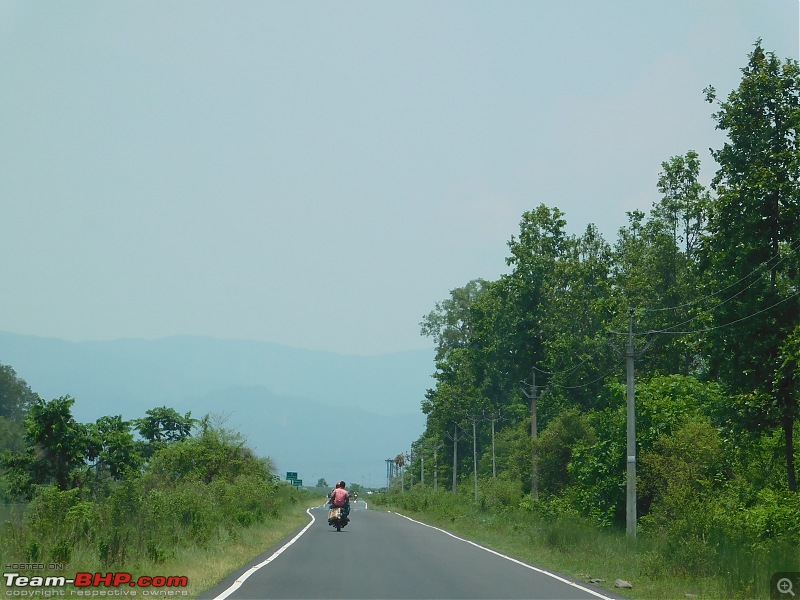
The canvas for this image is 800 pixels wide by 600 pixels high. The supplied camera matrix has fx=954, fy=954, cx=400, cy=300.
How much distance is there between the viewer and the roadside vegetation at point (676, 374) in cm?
2558

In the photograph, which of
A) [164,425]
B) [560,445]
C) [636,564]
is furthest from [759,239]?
[164,425]

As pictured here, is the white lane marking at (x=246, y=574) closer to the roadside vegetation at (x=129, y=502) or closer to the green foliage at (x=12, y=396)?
the roadside vegetation at (x=129, y=502)

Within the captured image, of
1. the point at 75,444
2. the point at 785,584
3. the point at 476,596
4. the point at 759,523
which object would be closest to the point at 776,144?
the point at 759,523

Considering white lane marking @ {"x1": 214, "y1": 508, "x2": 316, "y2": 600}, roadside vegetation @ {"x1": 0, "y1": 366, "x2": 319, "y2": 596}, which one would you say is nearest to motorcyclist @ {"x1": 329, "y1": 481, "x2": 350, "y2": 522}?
roadside vegetation @ {"x1": 0, "y1": 366, "x2": 319, "y2": 596}

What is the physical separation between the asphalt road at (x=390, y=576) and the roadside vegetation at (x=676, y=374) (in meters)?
2.24

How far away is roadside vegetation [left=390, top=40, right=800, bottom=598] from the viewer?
83.9 ft

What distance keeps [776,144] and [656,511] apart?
13.2 m

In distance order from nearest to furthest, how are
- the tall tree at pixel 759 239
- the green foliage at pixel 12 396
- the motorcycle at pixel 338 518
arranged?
the tall tree at pixel 759 239 < the motorcycle at pixel 338 518 < the green foliage at pixel 12 396

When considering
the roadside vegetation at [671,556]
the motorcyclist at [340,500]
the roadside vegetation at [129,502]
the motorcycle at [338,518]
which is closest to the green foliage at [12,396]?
the roadside vegetation at [129,502]

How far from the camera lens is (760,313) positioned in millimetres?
29438

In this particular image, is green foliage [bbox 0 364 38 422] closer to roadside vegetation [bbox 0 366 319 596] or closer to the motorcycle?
roadside vegetation [bbox 0 366 319 596]

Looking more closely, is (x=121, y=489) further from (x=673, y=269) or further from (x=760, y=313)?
(x=673, y=269)

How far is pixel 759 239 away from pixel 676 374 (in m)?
21.0

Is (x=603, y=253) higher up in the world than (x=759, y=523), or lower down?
higher up
